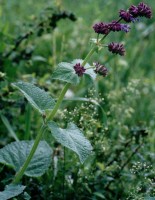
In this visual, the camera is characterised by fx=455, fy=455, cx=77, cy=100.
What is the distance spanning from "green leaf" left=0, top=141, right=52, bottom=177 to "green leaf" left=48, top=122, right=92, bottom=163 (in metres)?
0.30

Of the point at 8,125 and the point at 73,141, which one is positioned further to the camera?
the point at 8,125

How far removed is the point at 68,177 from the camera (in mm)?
2066

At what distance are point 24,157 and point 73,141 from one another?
1.27 ft

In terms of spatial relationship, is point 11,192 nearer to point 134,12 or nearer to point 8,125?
point 8,125

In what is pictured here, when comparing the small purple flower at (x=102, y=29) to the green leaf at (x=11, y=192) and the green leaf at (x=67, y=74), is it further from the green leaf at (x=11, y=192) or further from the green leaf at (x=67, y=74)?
the green leaf at (x=11, y=192)

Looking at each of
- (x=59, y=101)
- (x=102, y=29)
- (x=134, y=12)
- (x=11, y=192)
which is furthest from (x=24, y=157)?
(x=134, y=12)

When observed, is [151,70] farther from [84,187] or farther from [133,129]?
[84,187]

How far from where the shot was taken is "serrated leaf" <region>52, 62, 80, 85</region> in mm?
1687

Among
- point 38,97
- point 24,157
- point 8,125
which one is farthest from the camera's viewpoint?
point 8,125

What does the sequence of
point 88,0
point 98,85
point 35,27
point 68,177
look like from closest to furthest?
point 68,177 → point 35,27 → point 98,85 → point 88,0

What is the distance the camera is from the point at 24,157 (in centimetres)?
199

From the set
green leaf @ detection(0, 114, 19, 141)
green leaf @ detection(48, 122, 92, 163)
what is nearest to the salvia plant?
green leaf @ detection(48, 122, 92, 163)

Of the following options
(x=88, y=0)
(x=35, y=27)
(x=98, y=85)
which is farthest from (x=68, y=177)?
(x=88, y=0)

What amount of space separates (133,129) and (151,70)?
177 cm
